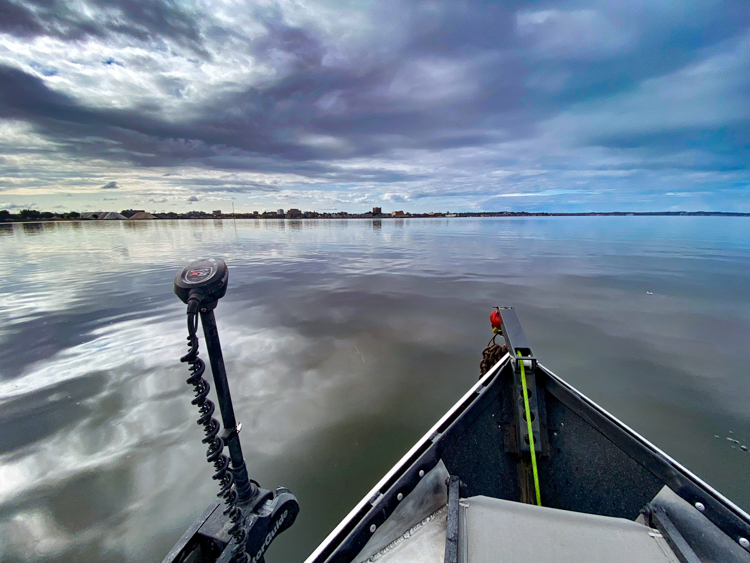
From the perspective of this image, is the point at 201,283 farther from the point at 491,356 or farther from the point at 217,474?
the point at 491,356

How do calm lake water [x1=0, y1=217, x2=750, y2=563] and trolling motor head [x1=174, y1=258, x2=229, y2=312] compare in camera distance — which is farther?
calm lake water [x1=0, y1=217, x2=750, y2=563]

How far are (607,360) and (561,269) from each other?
10047 millimetres

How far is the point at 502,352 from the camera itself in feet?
13.2

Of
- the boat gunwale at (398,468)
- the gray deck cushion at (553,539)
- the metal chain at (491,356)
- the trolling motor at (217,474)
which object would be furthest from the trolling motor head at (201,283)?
the metal chain at (491,356)

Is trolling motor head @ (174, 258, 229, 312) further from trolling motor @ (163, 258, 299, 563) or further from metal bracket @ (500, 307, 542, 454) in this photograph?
metal bracket @ (500, 307, 542, 454)

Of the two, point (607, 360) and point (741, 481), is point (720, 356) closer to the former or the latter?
point (607, 360)

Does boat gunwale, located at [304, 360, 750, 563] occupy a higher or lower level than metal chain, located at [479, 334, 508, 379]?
higher

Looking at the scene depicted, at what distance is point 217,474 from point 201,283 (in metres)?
1.01

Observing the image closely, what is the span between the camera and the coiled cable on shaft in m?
1.56

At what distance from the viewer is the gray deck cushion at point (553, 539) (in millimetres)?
1662

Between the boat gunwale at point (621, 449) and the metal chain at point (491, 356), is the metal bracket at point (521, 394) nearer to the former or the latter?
the boat gunwale at point (621, 449)

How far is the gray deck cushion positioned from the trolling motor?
1242mm

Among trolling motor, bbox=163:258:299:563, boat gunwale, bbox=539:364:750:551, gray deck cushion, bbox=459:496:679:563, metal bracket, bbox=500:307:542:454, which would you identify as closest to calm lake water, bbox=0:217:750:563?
trolling motor, bbox=163:258:299:563

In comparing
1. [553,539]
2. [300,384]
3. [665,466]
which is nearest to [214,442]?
[553,539]
